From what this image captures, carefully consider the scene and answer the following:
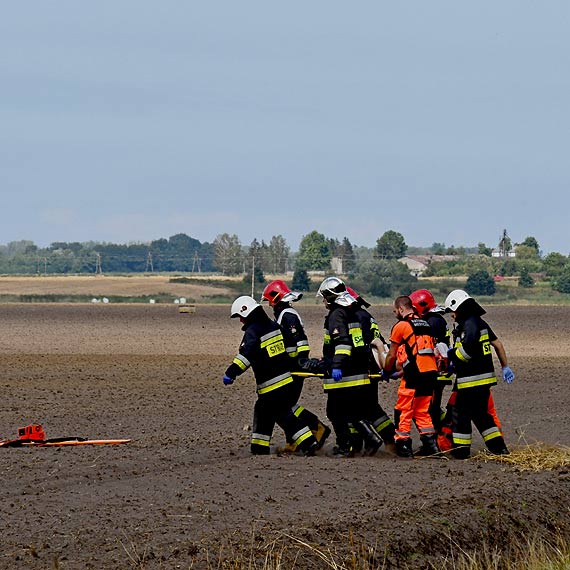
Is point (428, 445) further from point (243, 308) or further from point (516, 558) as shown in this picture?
point (516, 558)

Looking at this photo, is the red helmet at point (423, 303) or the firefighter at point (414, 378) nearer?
the firefighter at point (414, 378)

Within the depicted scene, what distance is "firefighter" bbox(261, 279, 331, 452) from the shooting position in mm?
13844

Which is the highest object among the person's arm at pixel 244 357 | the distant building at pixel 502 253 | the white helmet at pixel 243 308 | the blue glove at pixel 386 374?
the distant building at pixel 502 253

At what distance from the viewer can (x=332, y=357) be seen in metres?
13.6

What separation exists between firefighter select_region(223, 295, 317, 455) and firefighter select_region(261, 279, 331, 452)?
0.55 ft

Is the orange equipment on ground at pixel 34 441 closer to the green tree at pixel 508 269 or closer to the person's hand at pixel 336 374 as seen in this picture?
the person's hand at pixel 336 374

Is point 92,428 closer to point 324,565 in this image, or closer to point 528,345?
point 324,565

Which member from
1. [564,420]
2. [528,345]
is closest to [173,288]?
[528,345]

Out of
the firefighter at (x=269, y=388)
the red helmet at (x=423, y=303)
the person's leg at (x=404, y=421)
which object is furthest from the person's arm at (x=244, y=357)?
the red helmet at (x=423, y=303)

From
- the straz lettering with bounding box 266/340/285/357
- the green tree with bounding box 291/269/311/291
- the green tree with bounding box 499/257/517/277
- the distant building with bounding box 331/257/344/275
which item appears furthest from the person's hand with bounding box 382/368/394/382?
the green tree with bounding box 499/257/517/277

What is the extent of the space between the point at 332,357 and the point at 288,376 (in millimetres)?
494

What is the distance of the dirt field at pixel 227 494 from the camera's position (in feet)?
29.9

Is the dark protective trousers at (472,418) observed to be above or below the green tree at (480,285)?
above

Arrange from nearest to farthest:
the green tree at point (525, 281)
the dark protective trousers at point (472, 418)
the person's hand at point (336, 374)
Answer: the person's hand at point (336, 374), the dark protective trousers at point (472, 418), the green tree at point (525, 281)
